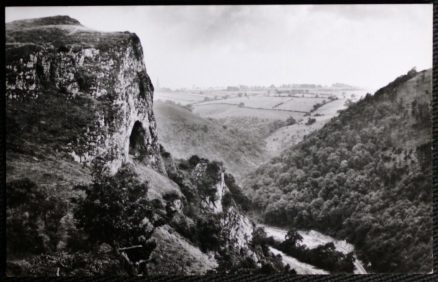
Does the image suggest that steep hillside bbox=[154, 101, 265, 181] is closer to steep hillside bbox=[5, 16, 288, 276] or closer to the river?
steep hillside bbox=[5, 16, 288, 276]

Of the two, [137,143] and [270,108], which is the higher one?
[270,108]

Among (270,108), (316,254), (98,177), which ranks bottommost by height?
(316,254)

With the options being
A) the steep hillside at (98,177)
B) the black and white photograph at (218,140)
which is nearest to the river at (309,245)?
the black and white photograph at (218,140)

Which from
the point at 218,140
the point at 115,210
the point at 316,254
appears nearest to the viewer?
the point at 115,210

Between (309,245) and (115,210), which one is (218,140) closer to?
(115,210)

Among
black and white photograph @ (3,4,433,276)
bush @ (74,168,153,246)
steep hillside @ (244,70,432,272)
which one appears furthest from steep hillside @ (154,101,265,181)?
bush @ (74,168,153,246)

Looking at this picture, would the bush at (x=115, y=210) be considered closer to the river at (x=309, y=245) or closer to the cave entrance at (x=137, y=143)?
the cave entrance at (x=137, y=143)

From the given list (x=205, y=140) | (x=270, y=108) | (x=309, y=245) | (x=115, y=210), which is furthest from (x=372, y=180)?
(x=115, y=210)
